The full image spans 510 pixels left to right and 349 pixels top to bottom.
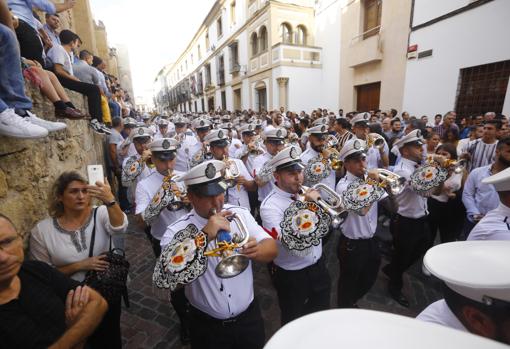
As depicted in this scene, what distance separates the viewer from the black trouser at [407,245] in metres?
3.97

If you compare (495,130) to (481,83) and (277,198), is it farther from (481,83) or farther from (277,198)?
(481,83)

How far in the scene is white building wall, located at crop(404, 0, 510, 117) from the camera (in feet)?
28.9

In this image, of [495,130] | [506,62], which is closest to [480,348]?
[495,130]

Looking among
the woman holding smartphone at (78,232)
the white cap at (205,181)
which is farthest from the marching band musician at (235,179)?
the woman holding smartphone at (78,232)

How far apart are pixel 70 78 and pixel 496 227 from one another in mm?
7355

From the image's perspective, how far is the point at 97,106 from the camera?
20.1ft

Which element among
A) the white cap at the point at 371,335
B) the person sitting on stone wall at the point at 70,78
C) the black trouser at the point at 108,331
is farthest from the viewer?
the person sitting on stone wall at the point at 70,78

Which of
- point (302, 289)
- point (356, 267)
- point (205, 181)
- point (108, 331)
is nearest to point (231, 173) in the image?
point (205, 181)

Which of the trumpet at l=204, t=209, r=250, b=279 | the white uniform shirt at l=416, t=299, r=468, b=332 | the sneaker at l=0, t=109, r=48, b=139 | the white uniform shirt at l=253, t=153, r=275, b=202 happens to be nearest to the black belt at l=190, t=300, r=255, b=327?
the trumpet at l=204, t=209, r=250, b=279

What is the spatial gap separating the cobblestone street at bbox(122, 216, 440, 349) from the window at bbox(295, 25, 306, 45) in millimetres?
20163

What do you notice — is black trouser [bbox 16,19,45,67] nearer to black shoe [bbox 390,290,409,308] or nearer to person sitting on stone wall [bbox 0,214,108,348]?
person sitting on stone wall [bbox 0,214,108,348]

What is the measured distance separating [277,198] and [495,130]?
4.98 meters

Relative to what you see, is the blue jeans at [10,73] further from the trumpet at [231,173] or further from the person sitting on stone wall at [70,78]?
the person sitting on stone wall at [70,78]

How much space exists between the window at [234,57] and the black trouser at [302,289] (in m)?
26.2
